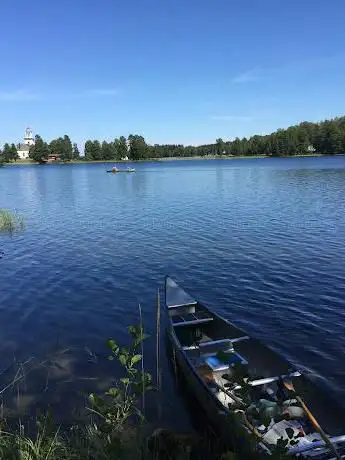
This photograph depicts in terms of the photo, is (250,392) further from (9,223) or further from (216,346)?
(9,223)

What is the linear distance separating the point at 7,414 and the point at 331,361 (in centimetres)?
962

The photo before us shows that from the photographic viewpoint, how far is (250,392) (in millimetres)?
10133

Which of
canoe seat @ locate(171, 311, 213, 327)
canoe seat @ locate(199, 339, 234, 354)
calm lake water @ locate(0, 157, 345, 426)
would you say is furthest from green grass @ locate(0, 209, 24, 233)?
canoe seat @ locate(199, 339, 234, 354)

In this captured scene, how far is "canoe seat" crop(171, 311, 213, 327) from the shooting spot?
14492mm

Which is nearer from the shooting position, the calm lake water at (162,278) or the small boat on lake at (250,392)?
the small boat on lake at (250,392)

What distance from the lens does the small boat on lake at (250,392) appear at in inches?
257

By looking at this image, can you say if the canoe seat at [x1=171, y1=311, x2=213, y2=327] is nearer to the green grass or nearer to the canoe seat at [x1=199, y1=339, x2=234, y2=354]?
the canoe seat at [x1=199, y1=339, x2=234, y2=354]

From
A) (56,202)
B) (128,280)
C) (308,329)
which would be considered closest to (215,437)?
(308,329)

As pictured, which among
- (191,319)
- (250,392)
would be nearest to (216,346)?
(191,319)

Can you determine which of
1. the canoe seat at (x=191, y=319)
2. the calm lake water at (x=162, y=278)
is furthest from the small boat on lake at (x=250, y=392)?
the calm lake water at (x=162, y=278)

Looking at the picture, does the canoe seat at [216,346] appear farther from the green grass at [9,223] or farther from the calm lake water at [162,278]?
the green grass at [9,223]

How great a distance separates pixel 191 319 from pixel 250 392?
5.22 metres

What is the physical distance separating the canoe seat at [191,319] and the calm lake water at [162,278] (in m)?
1.24

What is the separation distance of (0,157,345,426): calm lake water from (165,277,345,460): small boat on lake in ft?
3.97
